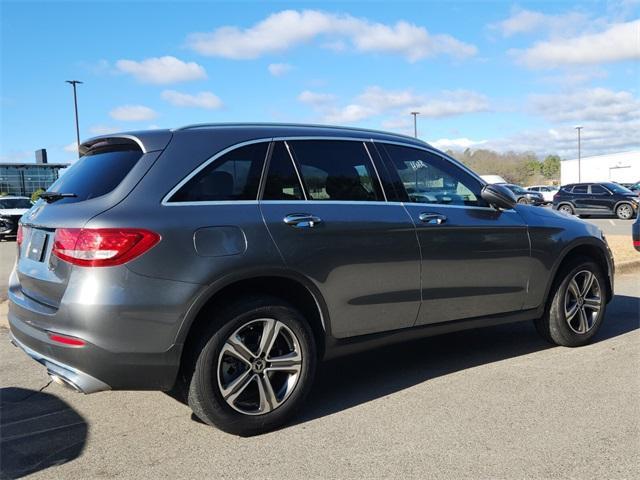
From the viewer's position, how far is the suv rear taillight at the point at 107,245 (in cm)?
310

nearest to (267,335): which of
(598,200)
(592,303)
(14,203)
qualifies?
(592,303)

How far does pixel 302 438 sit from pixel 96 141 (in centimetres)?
224

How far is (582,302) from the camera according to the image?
5.32m

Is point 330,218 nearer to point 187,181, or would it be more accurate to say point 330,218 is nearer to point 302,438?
point 187,181

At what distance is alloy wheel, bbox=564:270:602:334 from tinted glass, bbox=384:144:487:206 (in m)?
1.31

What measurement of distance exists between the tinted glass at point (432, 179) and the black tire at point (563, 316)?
112 cm

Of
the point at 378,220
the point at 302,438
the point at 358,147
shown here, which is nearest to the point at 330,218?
the point at 378,220

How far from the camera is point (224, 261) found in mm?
3324

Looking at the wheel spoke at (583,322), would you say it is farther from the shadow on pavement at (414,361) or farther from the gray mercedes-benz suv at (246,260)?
the gray mercedes-benz suv at (246,260)

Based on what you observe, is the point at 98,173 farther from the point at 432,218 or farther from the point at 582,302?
the point at 582,302

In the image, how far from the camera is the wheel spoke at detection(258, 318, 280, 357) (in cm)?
354

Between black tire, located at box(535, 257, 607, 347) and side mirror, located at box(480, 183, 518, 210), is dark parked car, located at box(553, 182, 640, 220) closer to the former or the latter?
black tire, located at box(535, 257, 607, 347)

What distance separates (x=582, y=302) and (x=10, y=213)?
21.7 meters

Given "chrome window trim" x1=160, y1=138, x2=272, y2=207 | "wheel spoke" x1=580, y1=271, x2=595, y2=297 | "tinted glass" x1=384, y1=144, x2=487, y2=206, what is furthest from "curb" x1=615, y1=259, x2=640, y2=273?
"chrome window trim" x1=160, y1=138, x2=272, y2=207
